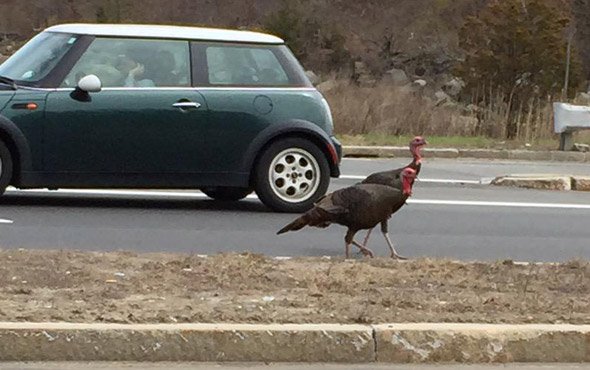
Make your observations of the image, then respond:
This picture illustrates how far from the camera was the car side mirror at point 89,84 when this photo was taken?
36.8ft

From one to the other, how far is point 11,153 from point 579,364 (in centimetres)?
606

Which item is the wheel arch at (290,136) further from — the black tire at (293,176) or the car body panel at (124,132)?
the car body panel at (124,132)

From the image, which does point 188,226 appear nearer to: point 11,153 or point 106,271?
point 11,153

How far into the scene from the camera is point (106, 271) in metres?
7.93

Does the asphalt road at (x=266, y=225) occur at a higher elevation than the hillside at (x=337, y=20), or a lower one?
higher

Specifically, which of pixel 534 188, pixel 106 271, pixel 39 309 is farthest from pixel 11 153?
pixel 534 188

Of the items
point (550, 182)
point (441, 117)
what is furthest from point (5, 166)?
point (441, 117)

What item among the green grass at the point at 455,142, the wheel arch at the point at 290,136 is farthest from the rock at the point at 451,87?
the wheel arch at the point at 290,136

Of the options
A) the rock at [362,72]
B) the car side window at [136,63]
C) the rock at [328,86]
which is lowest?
the rock at [362,72]

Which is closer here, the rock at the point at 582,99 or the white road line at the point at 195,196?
the white road line at the point at 195,196

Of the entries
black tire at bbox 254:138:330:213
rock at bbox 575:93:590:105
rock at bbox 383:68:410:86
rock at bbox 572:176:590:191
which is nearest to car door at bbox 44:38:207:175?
black tire at bbox 254:138:330:213

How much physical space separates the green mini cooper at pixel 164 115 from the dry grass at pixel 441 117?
457 inches

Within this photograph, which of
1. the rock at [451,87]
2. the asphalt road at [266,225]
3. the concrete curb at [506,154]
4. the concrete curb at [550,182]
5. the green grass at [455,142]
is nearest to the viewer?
the asphalt road at [266,225]

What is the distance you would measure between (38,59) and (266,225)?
Answer: 8.22 ft
